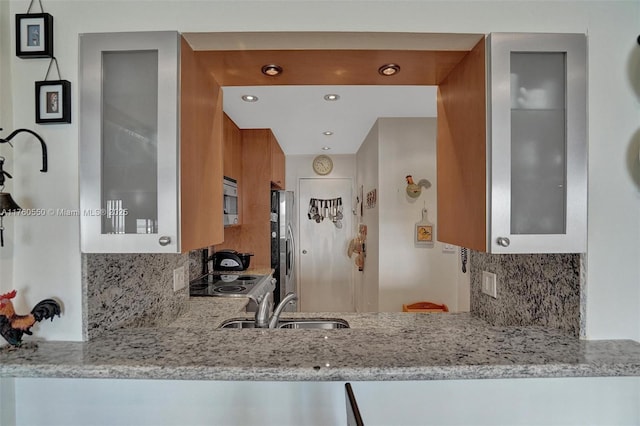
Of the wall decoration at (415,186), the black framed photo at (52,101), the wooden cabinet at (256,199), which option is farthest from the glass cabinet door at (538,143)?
the wooden cabinet at (256,199)

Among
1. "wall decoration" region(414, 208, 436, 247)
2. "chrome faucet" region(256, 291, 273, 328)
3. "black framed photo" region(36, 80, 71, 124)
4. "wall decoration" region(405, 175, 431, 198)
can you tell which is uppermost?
"black framed photo" region(36, 80, 71, 124)

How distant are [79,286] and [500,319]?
1.71m

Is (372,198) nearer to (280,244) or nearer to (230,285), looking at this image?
(280,244)

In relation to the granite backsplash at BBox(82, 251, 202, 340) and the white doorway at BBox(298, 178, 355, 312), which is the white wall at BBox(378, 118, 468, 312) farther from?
the granite backsplash at BBox(82, 251, 202, 340)

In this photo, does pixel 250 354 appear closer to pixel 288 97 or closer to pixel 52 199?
pixel 52 199

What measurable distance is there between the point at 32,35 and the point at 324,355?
1453 millimetres

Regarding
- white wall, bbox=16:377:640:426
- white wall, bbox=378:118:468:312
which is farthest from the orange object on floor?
white wall, bbox=16:377:640:426

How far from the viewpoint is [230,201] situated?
9.34 ft

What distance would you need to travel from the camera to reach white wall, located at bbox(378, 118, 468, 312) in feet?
9.80

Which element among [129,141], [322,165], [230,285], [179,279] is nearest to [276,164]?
[322,165]

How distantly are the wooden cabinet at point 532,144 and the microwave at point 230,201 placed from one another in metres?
2.16

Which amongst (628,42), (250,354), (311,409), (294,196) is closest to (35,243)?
(250,354)

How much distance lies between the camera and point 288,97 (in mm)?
2438

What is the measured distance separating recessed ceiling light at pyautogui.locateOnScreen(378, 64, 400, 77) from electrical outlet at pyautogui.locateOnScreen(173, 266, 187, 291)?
1.44m
